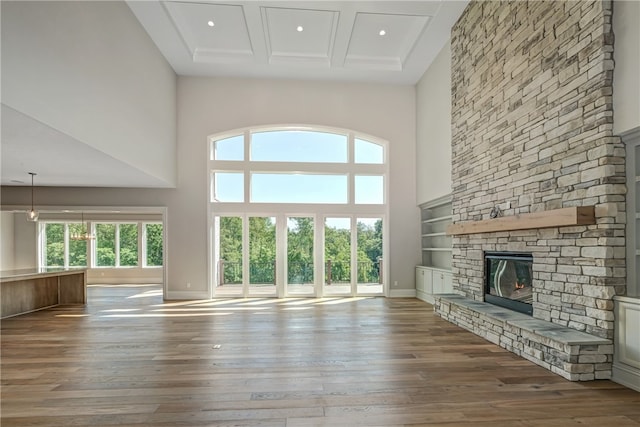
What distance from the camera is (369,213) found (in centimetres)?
835

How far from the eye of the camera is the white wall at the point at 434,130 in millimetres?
6770

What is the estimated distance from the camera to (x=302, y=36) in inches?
263

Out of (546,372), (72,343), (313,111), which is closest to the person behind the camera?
(546,372)

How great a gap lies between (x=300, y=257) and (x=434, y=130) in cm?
417

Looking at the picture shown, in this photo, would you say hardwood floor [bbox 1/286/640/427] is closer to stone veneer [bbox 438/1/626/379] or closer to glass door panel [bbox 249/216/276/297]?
stone veneer [bbox 438/1/626/379]

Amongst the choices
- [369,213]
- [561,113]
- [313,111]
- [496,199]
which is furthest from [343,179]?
[561,113]

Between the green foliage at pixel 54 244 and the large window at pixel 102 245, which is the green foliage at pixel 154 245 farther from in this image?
the green foliage at pixel 54 244

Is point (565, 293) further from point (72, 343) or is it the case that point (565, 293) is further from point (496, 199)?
point (72, 343)

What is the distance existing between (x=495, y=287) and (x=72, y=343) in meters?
5.89

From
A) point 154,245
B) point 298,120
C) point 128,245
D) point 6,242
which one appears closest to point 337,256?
point 298,120

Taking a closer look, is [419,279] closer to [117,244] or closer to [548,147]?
[548,147]

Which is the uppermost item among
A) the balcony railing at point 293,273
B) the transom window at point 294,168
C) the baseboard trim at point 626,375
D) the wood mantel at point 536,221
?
the transom window at point 294,168

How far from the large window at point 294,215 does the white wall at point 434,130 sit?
0.93 metres

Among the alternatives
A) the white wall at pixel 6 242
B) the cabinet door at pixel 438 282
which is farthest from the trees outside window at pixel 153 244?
the cabinet door at pixel 438 282
